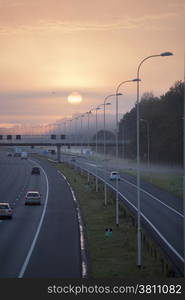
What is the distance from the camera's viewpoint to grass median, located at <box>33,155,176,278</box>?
30.1 meters

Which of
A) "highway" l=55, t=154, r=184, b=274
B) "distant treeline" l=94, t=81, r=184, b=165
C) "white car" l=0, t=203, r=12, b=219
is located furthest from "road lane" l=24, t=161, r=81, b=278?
"distant treeline" l=94, t=81, r=184, b=165

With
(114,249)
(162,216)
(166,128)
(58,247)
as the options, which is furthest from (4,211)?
(166,128)

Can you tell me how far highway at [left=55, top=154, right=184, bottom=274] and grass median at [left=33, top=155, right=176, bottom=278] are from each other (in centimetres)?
95

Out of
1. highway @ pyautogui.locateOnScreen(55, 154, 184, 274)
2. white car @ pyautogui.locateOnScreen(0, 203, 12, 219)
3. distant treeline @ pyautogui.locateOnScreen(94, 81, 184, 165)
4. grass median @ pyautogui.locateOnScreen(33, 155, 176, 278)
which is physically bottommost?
highway @ pyautogui.locateOnScreen(55, 154, 184, 274)

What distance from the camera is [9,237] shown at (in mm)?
42312

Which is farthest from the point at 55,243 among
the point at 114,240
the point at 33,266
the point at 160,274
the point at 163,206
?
the point at 163,206

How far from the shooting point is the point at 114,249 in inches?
1458

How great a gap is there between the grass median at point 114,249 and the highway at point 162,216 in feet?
3.12

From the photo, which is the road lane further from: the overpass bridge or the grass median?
the overpass bridge

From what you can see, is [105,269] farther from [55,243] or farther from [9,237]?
[9,237]

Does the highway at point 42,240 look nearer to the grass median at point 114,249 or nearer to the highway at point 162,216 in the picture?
the grass median at point 114,249

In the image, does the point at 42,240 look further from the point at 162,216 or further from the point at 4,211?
the point at 162,216

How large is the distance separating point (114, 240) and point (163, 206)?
24499 mm

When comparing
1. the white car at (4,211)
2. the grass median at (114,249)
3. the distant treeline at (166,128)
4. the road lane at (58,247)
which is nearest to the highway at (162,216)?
the grass median at (114,249)
